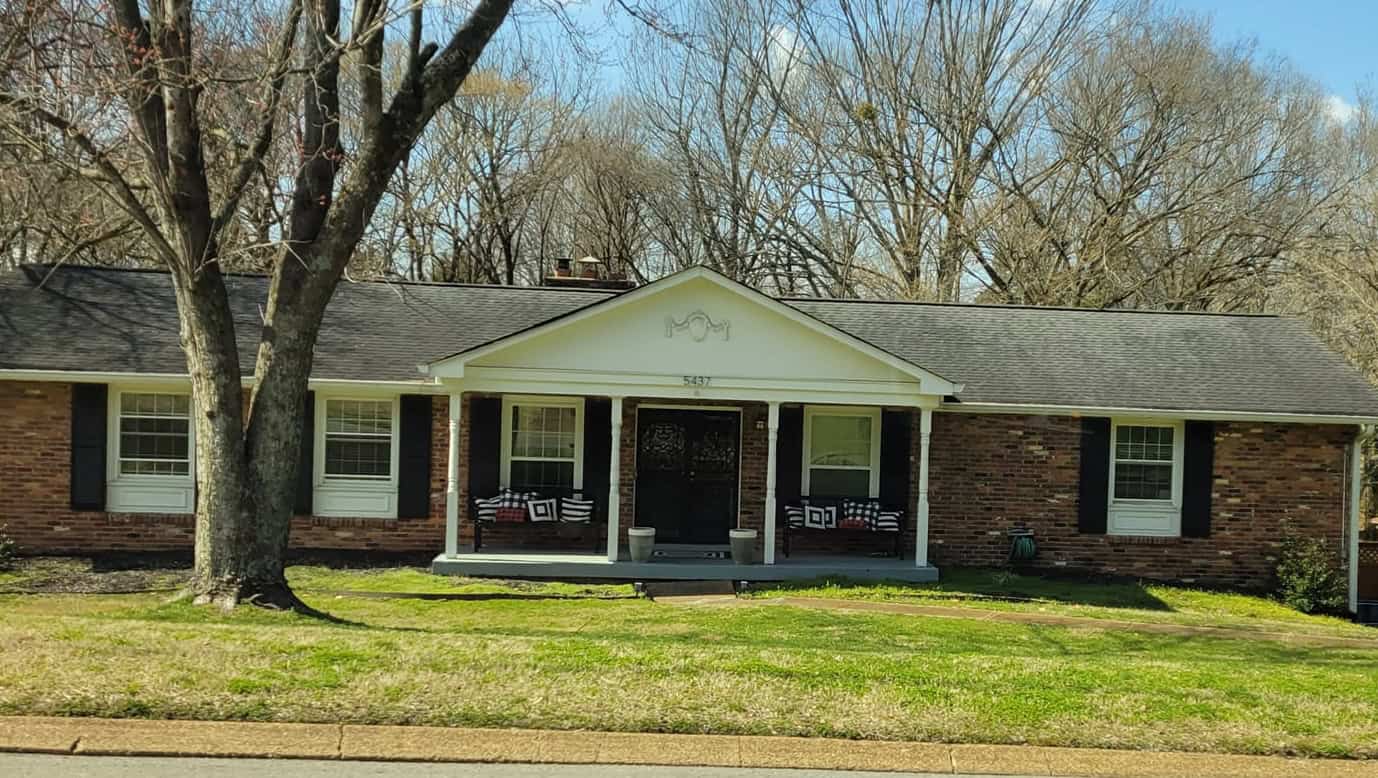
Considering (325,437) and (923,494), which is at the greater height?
(325,437)

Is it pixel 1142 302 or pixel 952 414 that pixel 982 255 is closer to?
pixel 1142 302

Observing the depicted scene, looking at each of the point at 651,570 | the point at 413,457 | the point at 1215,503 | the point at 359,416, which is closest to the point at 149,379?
the point at 359,416

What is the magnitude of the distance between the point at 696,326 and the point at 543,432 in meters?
3.06

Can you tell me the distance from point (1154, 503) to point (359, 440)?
1189 cm

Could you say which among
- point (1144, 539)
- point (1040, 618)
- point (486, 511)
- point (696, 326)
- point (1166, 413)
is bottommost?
point (1040, 618)

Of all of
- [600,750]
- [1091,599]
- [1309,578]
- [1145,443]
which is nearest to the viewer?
[600,750]

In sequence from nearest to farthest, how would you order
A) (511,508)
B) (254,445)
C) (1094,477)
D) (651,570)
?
(254,445), (651,570), (511,508), (1094,477)

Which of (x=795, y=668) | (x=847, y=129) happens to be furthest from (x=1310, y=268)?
(x=795, y=668)

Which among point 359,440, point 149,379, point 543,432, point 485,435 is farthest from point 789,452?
point 149,379

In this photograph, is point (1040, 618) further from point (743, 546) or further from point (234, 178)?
point (234, 178)

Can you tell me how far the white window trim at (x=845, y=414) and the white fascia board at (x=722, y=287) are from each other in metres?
1.68

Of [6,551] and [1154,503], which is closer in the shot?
[6,551]

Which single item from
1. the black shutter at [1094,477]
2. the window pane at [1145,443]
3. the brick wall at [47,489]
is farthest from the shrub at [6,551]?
the window pane at [1145,443]

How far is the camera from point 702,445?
1650 cm
